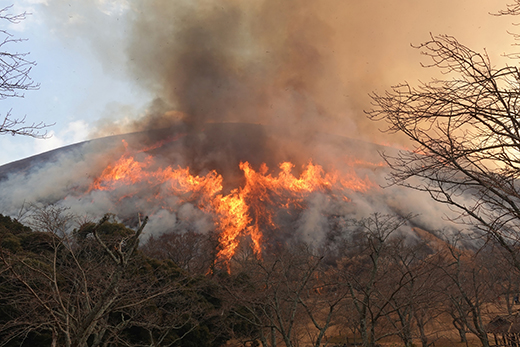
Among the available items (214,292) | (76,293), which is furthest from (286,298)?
(214,292)

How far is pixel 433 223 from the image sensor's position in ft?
185

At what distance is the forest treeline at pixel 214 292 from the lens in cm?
690

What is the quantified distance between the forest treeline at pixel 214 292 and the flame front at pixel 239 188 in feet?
54.9

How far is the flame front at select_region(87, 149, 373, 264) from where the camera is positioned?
55969 mm

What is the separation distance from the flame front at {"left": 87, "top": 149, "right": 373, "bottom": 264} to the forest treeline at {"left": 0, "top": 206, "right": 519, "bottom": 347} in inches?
659

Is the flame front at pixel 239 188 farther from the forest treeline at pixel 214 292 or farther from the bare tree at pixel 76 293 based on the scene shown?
the bare tree at pixel 76 293

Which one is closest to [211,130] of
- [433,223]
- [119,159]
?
[119,159]

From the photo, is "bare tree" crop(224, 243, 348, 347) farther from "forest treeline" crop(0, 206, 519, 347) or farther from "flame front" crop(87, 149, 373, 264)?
"flame front" crop(87, 149, 373, 264)

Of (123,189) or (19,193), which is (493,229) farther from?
(19,193)

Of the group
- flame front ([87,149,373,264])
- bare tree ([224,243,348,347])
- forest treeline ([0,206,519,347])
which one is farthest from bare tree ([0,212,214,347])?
flame front ([87,149,373,264])

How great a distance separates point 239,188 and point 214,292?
44.5m

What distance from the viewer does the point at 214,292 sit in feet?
59.6

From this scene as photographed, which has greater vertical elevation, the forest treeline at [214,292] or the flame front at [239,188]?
Result: the flame front at [239,188]

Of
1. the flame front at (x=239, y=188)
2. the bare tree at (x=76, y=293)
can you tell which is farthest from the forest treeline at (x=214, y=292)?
the flame front at (x=239, y=188)
